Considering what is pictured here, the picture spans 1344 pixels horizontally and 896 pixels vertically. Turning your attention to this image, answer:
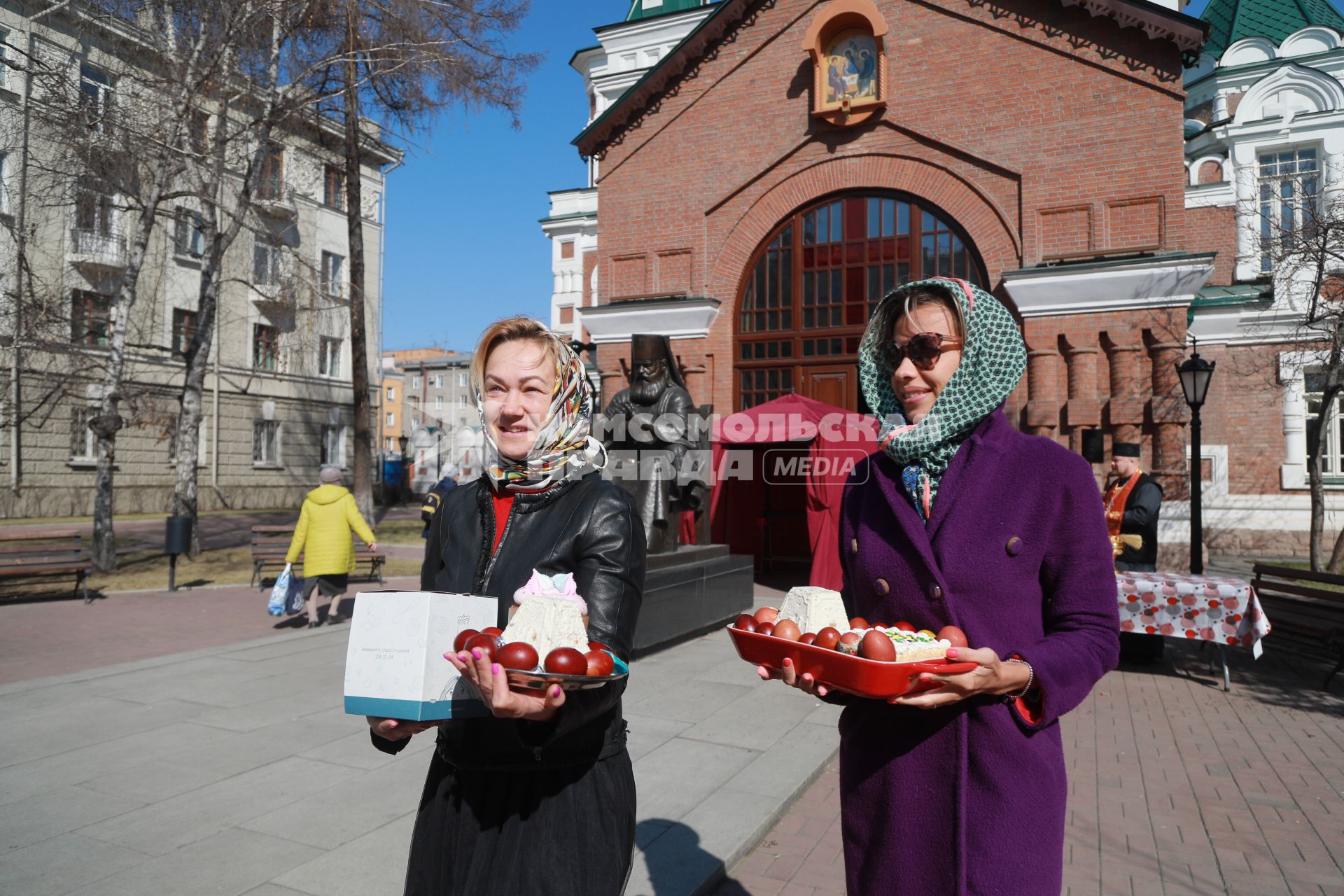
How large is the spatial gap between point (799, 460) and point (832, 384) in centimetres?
147

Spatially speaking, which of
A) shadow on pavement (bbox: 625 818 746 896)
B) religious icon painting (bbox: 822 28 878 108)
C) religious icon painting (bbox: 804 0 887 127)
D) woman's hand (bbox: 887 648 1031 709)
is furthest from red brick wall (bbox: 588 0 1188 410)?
woman's hand (bbox: 887 648 1031 709)

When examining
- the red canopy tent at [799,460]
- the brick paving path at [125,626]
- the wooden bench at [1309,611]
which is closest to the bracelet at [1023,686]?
the wooden bench at [1309,611]

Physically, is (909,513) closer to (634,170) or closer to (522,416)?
(522,416)

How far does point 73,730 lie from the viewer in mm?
A: 5824

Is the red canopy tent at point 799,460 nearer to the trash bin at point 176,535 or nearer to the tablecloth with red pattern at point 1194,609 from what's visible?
the tablecloth with red pattern at point 1194,609

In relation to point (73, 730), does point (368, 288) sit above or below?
above

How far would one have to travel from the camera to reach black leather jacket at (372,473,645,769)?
1.87 meters

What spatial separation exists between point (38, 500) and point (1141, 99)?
2859 cm

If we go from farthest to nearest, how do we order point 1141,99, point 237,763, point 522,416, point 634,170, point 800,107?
point 634,170 → point 800,107 → point 1141,99 → point 237,763 → point 522,416

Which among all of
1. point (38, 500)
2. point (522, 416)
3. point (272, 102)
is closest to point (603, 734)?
point (522, 416)

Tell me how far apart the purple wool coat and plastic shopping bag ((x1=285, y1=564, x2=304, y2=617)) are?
920cm

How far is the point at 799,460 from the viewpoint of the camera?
591 inches

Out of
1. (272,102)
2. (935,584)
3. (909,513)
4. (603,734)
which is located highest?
(272,102)

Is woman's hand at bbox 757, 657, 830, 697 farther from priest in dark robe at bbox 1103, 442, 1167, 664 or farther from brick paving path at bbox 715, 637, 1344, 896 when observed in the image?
priest in dark robe at bbox 1103, 442, 1167, 664
